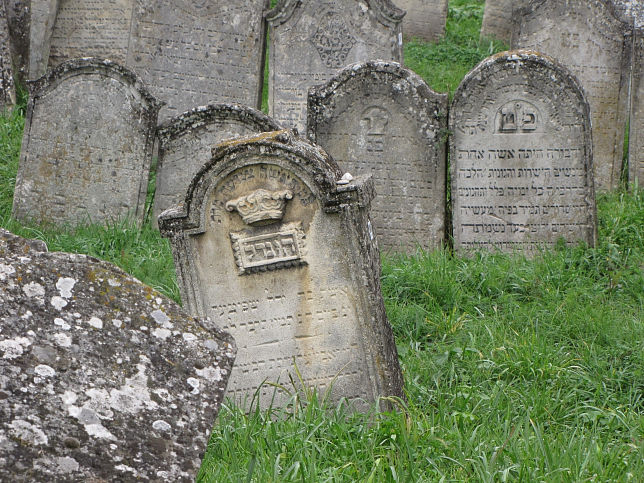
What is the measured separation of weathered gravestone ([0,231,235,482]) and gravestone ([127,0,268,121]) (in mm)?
7959

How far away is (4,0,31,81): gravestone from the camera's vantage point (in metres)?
10.3

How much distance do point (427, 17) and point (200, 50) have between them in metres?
4.91

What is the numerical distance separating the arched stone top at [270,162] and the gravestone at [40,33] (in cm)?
748

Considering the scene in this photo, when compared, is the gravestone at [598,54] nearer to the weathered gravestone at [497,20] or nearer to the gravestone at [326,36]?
the gravestone at [326,36]

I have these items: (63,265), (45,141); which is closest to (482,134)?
(45,141)

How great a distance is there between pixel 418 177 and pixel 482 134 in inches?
24.7

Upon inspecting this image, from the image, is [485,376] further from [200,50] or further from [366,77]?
[200,50]

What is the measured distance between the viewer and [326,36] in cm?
971

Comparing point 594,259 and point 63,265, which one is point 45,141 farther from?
point 63,265

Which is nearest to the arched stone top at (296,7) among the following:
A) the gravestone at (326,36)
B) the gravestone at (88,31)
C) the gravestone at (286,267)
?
the gravestone at (326,36)

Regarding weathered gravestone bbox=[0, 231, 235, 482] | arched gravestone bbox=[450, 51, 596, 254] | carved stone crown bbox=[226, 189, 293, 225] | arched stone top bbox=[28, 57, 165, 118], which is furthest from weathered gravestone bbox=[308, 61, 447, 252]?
weathered gravestone bbox=[0, 231, 235, 482]

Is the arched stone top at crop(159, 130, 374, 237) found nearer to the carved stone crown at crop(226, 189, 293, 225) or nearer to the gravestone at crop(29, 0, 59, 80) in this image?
the carved stone crown at crop(226, 189, 293, 225)

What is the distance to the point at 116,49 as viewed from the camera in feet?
38.6

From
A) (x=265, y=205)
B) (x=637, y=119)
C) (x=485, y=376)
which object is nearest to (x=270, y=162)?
(x=265, y=205)
